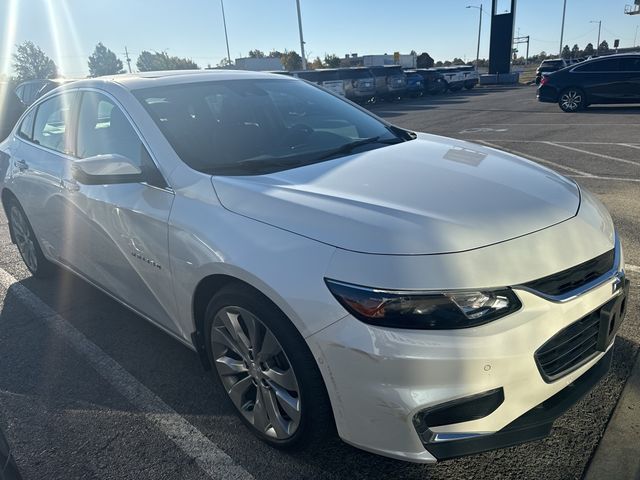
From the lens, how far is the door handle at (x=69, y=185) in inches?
130

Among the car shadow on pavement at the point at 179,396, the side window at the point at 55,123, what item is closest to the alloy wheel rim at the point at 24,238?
the car shadow on pavement at the point at 179,396

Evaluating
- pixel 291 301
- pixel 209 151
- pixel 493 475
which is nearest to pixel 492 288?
pixel 291 301

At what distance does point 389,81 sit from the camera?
23047 mm

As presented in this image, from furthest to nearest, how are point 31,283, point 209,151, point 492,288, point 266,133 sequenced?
1. point 31,283
2. point 266,133
3. point 209,151
4. point 492,288

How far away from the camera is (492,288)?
1780 mm

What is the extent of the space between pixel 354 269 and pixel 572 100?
15805mm

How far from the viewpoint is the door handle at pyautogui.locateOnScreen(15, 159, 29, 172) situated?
13.3 ft

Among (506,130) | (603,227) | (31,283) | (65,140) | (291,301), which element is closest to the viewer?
(291,301)

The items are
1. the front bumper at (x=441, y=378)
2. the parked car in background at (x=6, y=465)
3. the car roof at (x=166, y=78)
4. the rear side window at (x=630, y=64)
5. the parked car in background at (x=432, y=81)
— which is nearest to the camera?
the parked car in background at (x=6, y=465)

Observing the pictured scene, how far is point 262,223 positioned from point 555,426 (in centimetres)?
168

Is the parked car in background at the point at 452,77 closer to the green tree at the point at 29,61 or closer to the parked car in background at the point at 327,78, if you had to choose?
the parked car in background at the point at 327,78

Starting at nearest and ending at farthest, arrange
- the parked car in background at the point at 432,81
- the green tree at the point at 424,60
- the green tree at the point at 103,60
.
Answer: the parked car in background at the point at 432,81 → the green tree at the point at 424,60 → the green tree at the point at 103,60

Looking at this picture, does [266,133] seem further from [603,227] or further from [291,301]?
[603,227]

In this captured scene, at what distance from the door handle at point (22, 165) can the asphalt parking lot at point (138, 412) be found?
105cm
